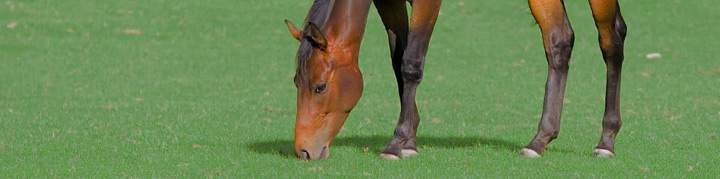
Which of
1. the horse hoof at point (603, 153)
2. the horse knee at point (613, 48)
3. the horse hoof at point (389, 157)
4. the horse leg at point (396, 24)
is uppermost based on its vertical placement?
the horse leg at point (396, 24)

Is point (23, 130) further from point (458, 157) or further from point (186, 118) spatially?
point (458, 157)

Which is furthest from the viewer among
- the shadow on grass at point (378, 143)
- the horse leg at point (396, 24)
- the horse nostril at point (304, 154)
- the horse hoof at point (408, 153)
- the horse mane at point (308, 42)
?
the shadow on grass at point (378, 143)

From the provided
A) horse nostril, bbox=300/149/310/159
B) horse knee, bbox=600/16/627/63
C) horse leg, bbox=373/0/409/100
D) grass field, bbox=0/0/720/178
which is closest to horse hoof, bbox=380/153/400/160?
grass field, bbox=0/0/720/178

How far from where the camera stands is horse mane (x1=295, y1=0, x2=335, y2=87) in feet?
24.8

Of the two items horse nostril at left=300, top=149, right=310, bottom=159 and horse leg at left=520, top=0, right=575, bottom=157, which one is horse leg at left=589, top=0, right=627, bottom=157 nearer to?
horse leg at left=520, top=0, right=575, bottom=157

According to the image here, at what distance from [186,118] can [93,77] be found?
14.0 feet

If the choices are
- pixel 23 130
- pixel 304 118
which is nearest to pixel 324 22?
pixel 304 118

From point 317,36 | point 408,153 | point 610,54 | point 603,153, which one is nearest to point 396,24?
point 408,153

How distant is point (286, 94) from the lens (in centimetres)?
1396

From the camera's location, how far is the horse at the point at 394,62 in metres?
7.62

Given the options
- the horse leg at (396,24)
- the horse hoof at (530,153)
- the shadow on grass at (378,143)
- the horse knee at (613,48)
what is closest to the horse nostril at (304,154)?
the shadow on grass at (378,143)

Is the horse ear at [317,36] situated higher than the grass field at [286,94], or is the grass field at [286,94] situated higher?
the horse ear at [317,36]

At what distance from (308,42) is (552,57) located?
197 cm

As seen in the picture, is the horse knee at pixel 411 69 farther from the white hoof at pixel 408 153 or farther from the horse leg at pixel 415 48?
the white hoof at pixel 408 153
